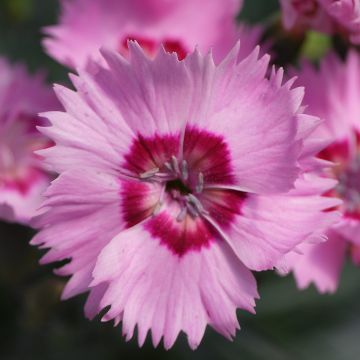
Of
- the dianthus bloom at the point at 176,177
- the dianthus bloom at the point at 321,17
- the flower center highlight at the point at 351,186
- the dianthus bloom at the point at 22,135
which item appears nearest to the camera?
the dianthus bloom at the point at 176,177

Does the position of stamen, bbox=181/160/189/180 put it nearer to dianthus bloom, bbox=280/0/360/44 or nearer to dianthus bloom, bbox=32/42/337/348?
dianthus bloom, bbox=32/42/337/348

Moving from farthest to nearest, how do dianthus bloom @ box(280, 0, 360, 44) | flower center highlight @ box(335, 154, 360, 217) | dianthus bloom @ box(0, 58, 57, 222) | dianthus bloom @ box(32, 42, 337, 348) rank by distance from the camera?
1. dianthus bloom @ box(0, 58, 57, 222)
2. flower center highlight @ box(335, 154, 360, 217)
3. dianthus bloom @ box(280, 0, 360, 44)
4. dianthus bloom @ box(32, 42, 337, 348)

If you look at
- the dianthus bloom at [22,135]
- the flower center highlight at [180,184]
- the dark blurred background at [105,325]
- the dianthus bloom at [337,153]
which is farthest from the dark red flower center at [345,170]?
the dianthus bloom at [22,135]

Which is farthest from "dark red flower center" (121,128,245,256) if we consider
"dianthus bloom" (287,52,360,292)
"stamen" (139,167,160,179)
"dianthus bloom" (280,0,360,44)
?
"dianthus bloom" (280,0,360,44)

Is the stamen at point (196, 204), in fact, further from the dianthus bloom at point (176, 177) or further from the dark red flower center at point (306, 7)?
the dark red flower center at point (306, 7)

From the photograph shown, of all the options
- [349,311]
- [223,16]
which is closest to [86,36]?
[223,16]
